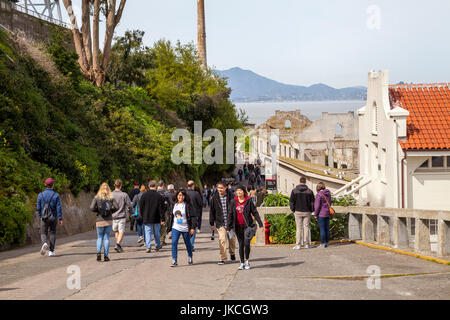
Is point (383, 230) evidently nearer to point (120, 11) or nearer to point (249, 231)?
point (249, 231)

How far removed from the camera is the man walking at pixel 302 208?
1382cm

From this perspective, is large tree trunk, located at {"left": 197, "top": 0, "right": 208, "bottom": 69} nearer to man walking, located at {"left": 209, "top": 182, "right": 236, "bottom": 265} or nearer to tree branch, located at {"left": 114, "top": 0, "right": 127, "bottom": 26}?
tree branch, located at {"left": 114, "top": 0, "right": 127, "bottom": 26}

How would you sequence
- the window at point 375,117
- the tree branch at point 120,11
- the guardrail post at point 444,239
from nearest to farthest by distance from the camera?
the guardrail post at point 444,239, the window at point 375,117, the tree branch at point 120,11

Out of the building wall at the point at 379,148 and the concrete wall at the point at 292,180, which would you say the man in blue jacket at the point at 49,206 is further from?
the concrete wall at the point at 292,180

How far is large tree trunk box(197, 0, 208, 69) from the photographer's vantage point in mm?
60219

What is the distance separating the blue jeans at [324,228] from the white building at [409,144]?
370 inches

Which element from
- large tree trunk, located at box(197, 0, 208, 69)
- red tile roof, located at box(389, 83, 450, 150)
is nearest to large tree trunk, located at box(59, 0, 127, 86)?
red tile roof, located at box(389, 83, 450, 150)

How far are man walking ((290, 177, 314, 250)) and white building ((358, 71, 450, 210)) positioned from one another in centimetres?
979

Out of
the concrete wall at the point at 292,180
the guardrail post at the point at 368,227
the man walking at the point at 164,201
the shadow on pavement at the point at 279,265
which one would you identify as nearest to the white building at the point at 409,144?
the concrete wall at the point at 292,180

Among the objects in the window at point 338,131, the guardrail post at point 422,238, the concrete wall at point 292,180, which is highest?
the window at point 338,131

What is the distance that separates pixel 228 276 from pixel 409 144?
47.3 feet

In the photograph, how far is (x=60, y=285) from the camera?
9508 millimetres

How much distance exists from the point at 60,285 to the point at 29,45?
747 inches
